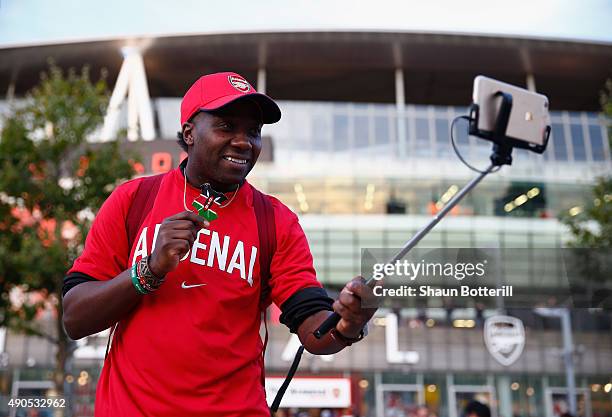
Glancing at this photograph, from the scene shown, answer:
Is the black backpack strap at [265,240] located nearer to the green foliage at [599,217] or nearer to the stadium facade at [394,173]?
the green foliage at [599,217]

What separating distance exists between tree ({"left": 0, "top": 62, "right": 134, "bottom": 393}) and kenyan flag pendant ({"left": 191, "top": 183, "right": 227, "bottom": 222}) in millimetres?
13486

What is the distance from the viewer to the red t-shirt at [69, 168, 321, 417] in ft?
6.42

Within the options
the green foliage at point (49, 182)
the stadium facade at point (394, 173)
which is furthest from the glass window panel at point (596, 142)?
the green foliage at point (49, 182)

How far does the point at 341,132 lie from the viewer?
125 feet

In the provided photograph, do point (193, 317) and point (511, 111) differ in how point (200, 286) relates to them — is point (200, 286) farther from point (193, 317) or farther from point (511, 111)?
point (511, 111)

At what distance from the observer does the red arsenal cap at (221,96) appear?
2172mm

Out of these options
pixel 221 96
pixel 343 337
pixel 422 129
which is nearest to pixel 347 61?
pixel 422 129

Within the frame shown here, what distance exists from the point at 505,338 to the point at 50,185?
21.7 m

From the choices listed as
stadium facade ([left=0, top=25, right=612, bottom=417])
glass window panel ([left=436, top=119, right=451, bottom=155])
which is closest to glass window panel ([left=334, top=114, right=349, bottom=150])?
stadium facade ([left=0, top=25, right=612, bottom=417])

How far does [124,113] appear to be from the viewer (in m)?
41.7

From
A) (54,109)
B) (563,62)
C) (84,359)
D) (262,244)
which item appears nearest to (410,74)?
(563,62)

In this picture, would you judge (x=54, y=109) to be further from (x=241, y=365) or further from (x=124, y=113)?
(x=124, y=113)

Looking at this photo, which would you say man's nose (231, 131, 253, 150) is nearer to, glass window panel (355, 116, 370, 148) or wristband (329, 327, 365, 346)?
wristband (329, 327, 365, 346)

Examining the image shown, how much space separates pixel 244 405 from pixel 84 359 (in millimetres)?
32369
